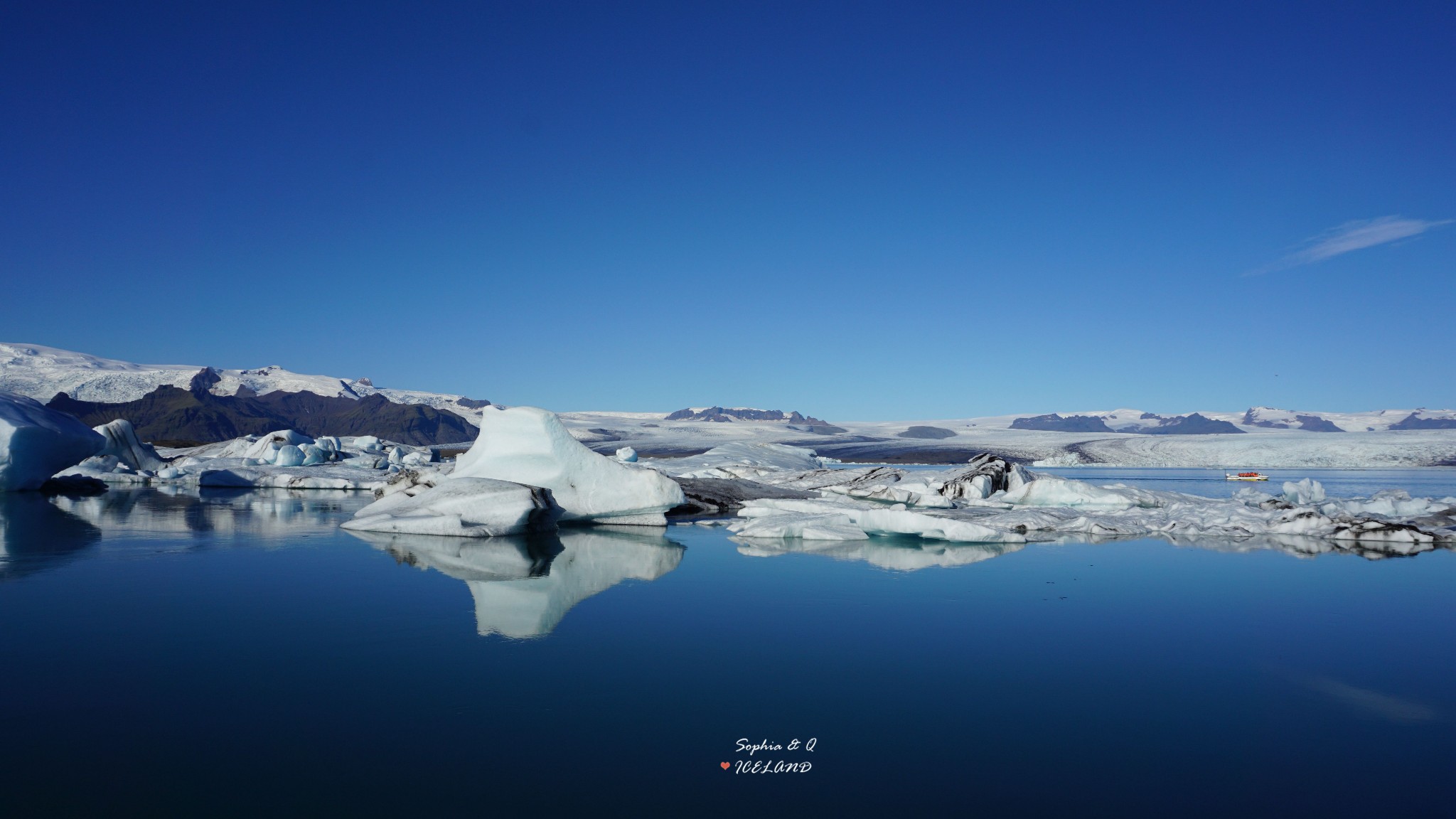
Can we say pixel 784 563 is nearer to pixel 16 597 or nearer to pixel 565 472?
pixel 565 472

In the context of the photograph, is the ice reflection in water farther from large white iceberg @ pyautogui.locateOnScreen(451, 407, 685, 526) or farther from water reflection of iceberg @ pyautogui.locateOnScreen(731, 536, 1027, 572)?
large white iceberg @ pyautogui.locateOnScreen(451, 407, 685, 526)

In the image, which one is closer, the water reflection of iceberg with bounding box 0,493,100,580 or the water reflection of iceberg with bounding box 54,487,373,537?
the water reflection of iceberg with bounding box 0,493,100,580

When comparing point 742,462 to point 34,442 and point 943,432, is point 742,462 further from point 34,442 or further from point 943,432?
point 943,432

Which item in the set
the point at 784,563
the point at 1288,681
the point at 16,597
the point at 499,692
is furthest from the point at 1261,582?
the point at 16,597

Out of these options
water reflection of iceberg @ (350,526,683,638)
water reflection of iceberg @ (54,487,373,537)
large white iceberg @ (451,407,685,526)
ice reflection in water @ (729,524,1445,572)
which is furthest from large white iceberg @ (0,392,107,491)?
ice reflection in water @ (729,524,1445,572)

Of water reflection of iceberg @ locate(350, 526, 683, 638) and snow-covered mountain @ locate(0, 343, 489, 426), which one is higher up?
snow-covered mountain @ locate(0, 343, 489, 426)

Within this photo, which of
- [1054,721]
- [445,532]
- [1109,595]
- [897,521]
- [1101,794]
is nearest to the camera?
[1101,794]

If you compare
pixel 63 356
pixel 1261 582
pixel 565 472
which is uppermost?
pixel 63 356

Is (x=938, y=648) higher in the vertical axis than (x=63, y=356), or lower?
lower
